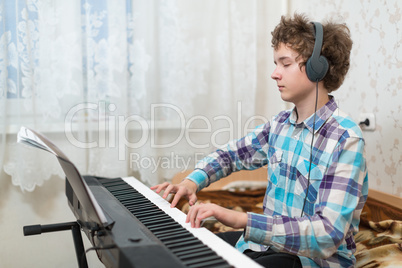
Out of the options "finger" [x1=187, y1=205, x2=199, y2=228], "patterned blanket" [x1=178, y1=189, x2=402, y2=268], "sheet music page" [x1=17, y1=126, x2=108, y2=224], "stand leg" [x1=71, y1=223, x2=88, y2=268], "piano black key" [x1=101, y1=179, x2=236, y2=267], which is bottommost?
"patterned blanket" [x1=178, y1=189, x2=402, y2=268]

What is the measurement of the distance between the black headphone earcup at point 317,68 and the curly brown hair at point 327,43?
0.09 feet

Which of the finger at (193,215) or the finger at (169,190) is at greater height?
the finger at (193,215)

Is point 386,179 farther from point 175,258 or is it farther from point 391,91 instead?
point 175,258

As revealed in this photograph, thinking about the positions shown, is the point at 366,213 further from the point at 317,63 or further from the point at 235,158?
the point at 317,63

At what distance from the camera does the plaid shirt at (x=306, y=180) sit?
996 millimetres

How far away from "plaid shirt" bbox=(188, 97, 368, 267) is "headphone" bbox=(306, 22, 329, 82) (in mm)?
90

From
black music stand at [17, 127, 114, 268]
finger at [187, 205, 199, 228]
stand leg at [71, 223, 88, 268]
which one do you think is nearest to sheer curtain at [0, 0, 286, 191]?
black music stand at [17, 127, 114, 268]

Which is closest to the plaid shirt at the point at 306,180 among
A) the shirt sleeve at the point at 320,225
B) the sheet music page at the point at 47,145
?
the shirt sleeve at the point at 320,225

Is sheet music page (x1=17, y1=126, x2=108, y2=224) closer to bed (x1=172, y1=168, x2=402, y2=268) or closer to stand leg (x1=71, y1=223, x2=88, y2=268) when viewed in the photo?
stand leg (x1=71, y1=223, x2=88, y2=268)

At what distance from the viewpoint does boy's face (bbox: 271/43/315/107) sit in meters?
1.22

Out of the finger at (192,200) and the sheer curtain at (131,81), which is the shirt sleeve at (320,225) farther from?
the sheer curtain at (131,81)

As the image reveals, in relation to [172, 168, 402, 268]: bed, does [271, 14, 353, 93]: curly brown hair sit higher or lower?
higher

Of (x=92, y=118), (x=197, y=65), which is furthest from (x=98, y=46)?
(x=197, y=65)

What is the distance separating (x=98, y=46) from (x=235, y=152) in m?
0.91
